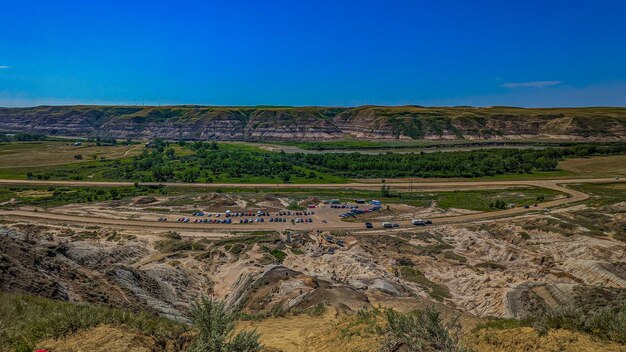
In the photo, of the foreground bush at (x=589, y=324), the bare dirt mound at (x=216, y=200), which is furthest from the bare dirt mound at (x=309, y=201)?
the foreground bush at (x=589, y=324)

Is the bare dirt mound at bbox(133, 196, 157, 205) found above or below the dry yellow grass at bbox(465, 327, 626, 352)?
below

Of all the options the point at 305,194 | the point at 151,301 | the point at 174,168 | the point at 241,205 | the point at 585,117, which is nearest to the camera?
the point at 151,301

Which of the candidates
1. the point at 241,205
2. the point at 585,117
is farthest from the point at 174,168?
the point at 585,117

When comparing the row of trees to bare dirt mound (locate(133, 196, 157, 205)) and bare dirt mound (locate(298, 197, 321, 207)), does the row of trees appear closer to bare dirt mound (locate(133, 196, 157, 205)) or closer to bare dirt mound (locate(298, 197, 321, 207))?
bare dirt mound (locate(133, 196, 157, 205))

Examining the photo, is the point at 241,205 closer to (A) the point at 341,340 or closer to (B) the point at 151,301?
(B) the point at 151,301

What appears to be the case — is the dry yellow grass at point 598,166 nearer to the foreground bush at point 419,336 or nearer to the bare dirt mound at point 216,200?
the bare dirt mound at point 216,200

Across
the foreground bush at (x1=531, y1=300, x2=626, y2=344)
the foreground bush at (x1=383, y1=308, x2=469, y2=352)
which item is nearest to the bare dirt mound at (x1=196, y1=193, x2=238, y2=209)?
the foreground bush at (x1=383, y1=308, x2=469, y2=352)
